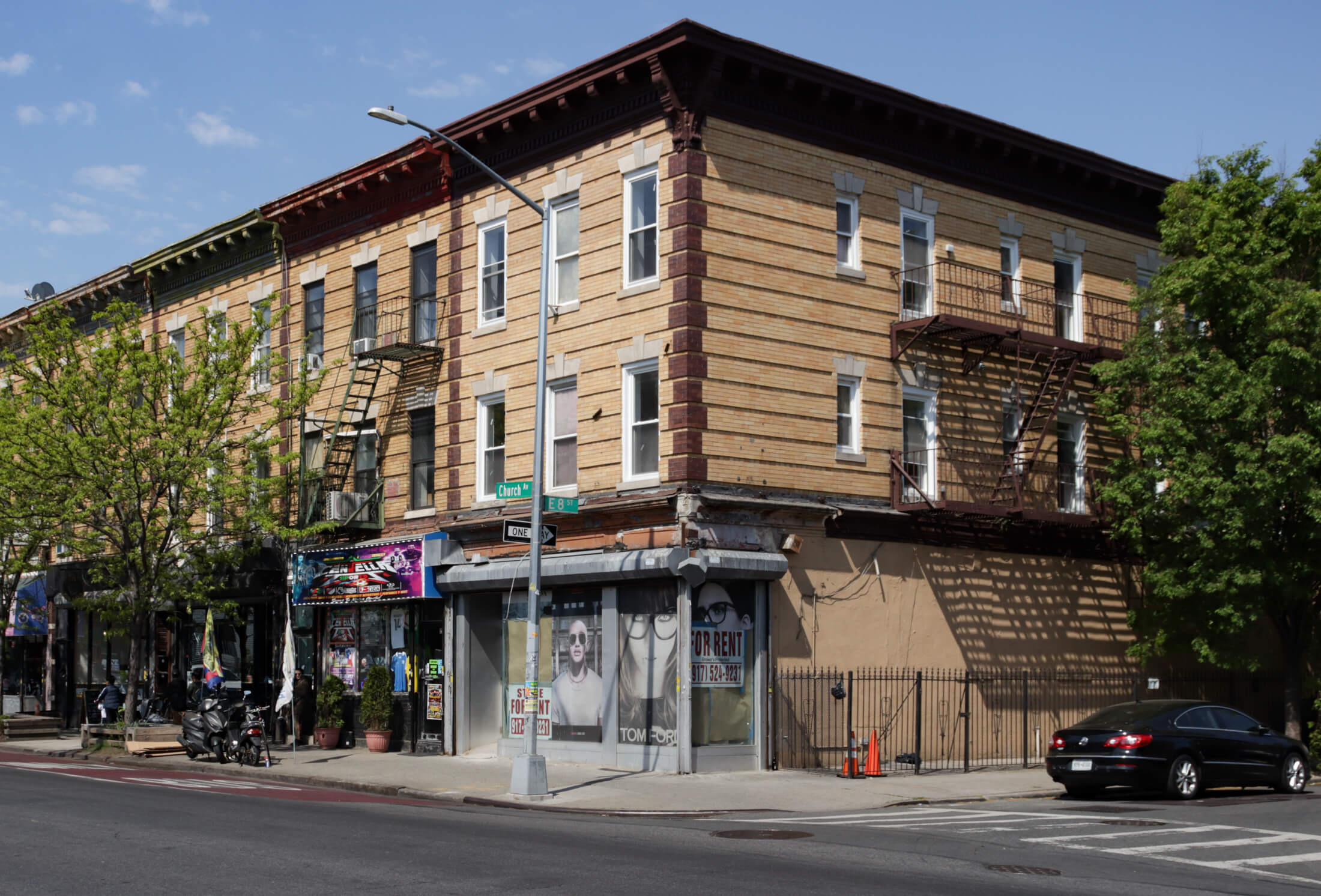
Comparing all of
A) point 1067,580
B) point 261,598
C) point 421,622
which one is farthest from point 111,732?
point 1067,580

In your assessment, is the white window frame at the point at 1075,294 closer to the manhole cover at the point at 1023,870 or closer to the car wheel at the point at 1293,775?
the car wheel at the point at 1293,775

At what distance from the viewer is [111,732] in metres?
27.8

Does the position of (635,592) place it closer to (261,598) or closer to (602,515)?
(602,515)

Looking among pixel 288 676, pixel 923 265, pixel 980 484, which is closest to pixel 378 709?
pixel 288 676

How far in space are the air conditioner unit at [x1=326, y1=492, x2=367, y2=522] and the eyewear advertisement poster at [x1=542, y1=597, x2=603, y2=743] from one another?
6.26 metres

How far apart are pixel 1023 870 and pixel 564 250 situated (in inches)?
615

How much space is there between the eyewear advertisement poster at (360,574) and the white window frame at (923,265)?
1028 cm

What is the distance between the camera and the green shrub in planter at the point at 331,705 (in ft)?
90.3

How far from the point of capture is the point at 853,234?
79.6ft

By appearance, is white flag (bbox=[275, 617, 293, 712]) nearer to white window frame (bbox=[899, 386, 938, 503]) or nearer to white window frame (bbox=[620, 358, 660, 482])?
white window frame (bbox=[620, 358, 660, 482])

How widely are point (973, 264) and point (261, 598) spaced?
17.3m

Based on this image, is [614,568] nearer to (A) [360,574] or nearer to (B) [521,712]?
(B) [521,712]

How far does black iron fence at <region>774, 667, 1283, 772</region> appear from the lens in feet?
73.0

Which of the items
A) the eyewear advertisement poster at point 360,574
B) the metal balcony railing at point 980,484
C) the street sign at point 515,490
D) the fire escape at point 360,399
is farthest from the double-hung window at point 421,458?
the metal balcony railing at point 980,484
